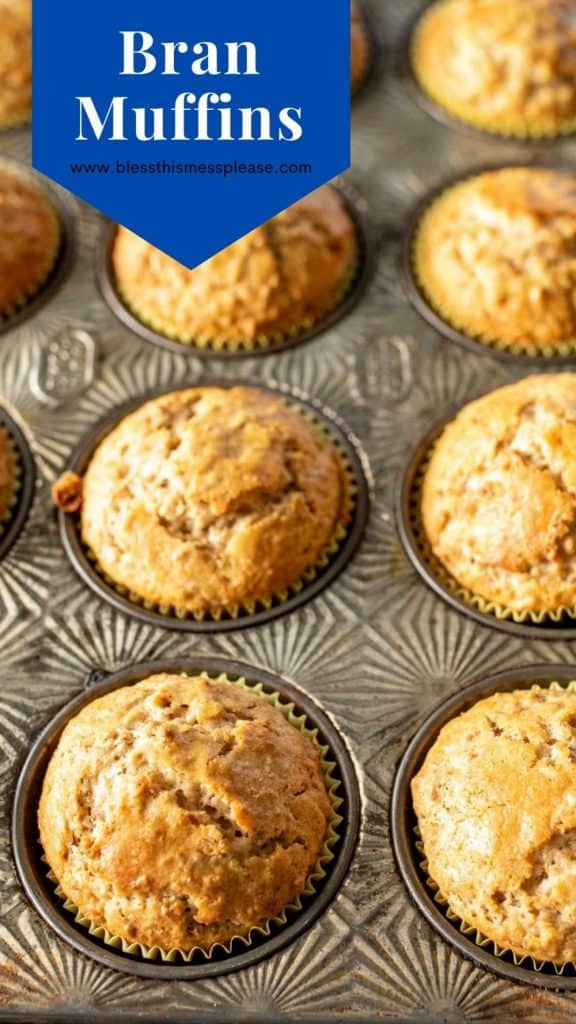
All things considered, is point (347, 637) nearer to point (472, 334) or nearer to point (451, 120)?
point (472, 334)

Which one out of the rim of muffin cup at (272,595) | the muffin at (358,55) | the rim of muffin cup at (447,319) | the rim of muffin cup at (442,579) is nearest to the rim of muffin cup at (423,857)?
the rim of muffin cup at (442,579)

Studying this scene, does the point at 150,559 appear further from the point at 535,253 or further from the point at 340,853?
the point at 535,253

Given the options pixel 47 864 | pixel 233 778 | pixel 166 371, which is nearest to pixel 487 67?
pixel 166 371

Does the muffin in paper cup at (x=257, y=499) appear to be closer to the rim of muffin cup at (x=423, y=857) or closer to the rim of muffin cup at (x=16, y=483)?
the rim of muffin cup at (x=16, y=483)

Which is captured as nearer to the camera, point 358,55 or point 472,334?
point 472,334

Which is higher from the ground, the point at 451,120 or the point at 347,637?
the point at 451,120

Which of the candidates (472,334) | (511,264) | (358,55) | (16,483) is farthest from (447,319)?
(16,483)
